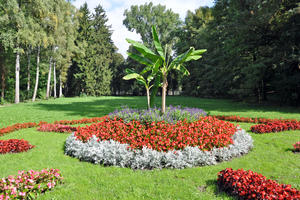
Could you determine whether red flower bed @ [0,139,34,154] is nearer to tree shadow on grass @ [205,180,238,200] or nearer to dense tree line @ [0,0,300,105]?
tree shadow on grass @ [205,180,238,200]

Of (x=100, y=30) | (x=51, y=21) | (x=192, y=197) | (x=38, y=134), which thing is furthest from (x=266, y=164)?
(x=100, y=30)

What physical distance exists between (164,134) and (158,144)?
457 millimetres

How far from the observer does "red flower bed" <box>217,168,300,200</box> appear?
3113mm

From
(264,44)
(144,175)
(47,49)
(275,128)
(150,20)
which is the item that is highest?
(150,20)

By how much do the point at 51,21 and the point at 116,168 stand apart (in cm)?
2772

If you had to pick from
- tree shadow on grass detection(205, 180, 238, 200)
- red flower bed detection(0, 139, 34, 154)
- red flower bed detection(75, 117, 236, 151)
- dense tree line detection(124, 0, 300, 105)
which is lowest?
tree shadow on grass detection(205, 180, 238, 200)

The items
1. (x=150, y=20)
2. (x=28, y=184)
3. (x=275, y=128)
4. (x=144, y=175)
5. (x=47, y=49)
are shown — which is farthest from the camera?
(x=150, y=20)

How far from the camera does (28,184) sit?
3.65 metres

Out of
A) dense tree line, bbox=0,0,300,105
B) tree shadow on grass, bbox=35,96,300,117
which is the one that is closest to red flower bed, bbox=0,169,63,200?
tree shadow on grass, bbox=35,96,300,117

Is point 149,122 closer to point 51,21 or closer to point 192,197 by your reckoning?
point 192,197

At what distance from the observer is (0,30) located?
829 inches

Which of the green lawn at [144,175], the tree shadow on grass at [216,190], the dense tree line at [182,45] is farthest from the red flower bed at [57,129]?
the dense tree line at [182,45]

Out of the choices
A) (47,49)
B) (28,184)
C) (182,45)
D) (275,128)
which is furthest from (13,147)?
(182,45)

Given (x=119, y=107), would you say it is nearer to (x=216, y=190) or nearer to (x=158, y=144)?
(x=158, y=144)
